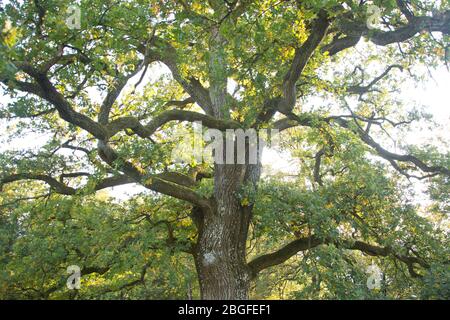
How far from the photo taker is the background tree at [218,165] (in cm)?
590

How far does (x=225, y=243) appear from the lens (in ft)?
25.3

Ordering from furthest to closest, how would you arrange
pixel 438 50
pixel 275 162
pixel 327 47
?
1. pixel 275 162
2. pixel 327 47
3. pixel 438 50

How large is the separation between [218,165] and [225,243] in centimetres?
158

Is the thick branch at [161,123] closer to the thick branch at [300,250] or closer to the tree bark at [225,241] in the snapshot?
the tree bark at [225,241]

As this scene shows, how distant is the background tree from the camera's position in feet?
19.4

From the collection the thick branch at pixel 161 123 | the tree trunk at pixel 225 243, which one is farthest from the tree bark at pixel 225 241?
the thick branch at pixel 161 123

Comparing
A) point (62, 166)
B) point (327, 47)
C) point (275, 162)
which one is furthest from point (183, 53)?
point (275, 162)

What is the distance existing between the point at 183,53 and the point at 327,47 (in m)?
3.01

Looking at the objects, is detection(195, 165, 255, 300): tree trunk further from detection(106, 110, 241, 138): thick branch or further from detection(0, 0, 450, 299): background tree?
detection(106, 110, 241, 138): thick branch

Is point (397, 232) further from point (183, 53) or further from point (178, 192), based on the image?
point (183, 53)

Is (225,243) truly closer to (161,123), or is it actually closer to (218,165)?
(218,165)

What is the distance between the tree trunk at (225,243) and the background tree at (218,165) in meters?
0.03

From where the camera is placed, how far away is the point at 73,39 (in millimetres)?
5508

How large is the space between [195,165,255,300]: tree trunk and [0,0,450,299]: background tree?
1.0 inches
